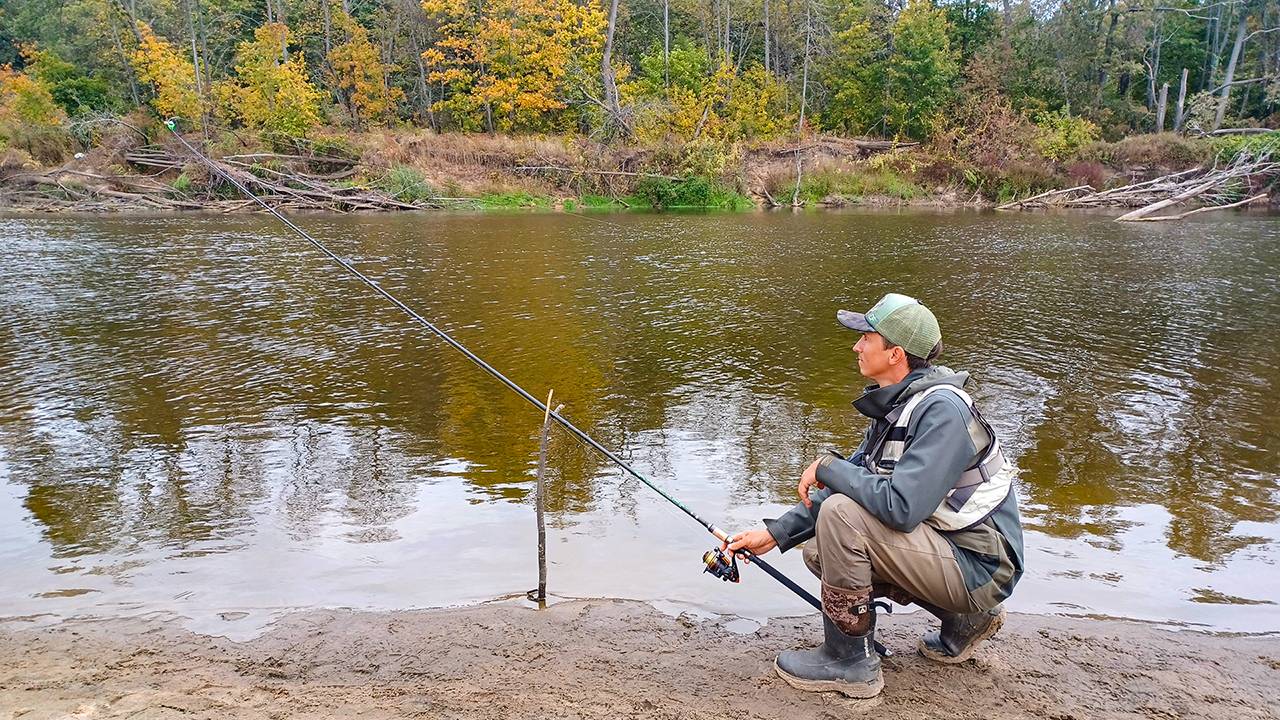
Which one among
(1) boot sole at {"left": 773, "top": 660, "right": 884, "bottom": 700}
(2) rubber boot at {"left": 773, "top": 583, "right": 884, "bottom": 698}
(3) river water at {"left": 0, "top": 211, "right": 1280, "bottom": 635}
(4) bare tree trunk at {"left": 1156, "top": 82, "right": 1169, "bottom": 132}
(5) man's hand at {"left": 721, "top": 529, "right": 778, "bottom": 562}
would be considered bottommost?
(3) river water at {"left": 0, "top": 211, "right": 1280, "bottom": 635}

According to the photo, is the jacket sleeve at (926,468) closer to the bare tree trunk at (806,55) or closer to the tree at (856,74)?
the bare tree trunk at (806,55)

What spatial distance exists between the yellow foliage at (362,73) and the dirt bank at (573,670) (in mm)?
41407

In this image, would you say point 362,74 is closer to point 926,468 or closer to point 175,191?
point 175,191

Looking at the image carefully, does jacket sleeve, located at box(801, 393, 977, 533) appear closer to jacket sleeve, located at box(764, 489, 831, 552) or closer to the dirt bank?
jacket sleeve, located at box(764, 489, 831, 552)

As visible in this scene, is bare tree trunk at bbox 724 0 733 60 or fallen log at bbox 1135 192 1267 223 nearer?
fallen log at bbox 1135 192 1267 223

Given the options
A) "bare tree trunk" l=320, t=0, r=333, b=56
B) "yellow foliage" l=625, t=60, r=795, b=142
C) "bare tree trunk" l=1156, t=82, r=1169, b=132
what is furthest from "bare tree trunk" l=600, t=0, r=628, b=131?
"bare tree trunk" l=1156, t=82, r=1169, b=132

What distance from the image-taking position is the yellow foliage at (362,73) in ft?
135

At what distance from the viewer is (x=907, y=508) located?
2.92 metres

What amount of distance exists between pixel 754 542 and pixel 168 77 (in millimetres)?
42737

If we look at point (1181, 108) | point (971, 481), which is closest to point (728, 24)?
point (1181, 108)

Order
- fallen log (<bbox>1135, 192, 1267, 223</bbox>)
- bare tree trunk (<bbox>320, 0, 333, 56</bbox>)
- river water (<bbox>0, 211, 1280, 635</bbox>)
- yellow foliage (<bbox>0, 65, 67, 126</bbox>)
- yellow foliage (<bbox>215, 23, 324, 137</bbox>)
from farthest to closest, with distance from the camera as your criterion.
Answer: bare tree trunk (<bbox>320, 0, 333, 56</bbox>) < yellow foliage (<bbox>215, 23, 324, 137</bbox>) < yellow foliage (<bbox>0, 65, 67, 126</bbox>) < fallen log (<bbox>1135, 192, 1267, 223</bbox>) < river water (<bbox>0, 211, 1280, 635</bbox>)

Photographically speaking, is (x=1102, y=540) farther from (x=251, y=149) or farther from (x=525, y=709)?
(x=251, y=149)

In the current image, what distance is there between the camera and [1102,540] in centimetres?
507

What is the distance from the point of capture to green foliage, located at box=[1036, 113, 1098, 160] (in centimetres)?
3728
